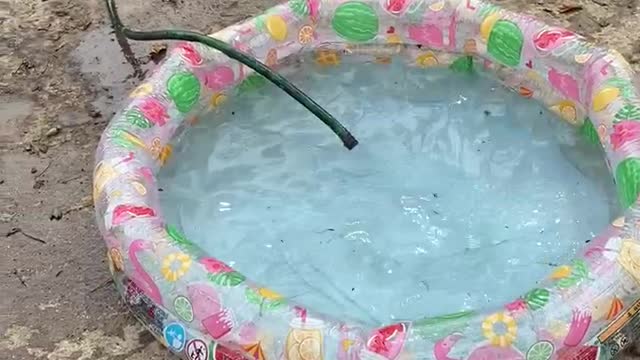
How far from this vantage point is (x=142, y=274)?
6.12 feet

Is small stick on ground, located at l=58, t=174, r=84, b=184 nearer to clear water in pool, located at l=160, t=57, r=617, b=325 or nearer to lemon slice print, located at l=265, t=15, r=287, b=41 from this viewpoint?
clear water in pool, located at l=160, t=57, r=617, b=325

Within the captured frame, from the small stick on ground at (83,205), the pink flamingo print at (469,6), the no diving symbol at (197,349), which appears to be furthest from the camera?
the pink flamingo print at (469,6)

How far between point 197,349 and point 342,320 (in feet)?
0.88

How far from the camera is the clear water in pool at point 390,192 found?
6.52 ft

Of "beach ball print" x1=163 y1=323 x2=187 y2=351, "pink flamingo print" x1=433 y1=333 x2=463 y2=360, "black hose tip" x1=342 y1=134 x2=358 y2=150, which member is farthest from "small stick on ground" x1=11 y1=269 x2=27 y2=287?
"pink flamingo print" x1=433 y1=333 x2=463 y2=360

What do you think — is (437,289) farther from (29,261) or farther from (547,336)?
(29,261)

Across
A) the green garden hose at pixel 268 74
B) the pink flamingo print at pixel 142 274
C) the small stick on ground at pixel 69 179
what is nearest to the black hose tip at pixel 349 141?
the green garden hose at pixel 268 74

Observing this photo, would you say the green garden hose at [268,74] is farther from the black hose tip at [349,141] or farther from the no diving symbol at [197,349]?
the no diving symbol at [197,349]

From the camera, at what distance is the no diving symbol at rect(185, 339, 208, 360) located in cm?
181

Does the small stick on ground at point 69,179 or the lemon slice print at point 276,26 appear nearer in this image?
the small stick on ground at point 69,179

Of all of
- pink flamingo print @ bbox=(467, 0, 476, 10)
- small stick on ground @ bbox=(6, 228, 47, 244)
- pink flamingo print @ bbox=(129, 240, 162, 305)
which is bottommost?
small stick on ground @ bbox=(6, 228, 47, 244)

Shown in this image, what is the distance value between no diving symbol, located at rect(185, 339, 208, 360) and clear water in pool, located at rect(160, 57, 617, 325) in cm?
22

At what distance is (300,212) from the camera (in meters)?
2.15

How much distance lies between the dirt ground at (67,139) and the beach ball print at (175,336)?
2.2 inches
